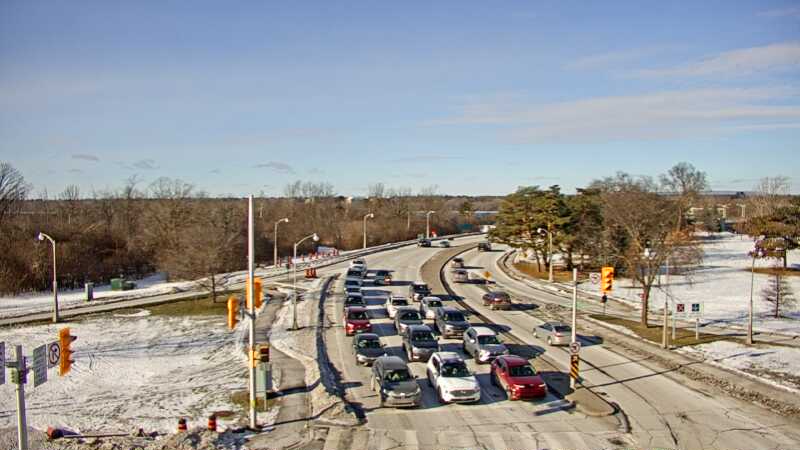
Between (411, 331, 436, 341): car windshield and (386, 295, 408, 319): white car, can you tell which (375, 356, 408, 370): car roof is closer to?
(411, 331, 436, 341): car windshield

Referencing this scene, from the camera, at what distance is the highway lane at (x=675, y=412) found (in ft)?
67.4

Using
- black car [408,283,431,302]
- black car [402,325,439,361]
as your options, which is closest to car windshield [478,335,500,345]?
black car [402,325,439,361]

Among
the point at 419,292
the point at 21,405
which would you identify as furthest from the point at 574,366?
the point at 419,292

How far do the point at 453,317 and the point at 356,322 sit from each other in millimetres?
5968

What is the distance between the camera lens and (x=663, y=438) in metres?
A: 20.6

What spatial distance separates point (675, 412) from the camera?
2342 centimetres

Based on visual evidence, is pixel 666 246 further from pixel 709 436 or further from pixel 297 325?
pixel 297 325

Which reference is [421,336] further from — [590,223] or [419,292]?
[590,223]

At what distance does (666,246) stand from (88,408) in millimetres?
33574

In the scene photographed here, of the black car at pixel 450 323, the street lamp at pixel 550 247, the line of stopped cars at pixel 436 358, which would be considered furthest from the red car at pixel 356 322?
the street lamp at pixel 550 247

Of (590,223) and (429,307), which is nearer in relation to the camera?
(429,307)

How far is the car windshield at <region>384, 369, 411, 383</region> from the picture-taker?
24.0 meters

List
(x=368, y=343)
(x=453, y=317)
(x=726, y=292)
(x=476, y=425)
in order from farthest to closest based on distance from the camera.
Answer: (x=726, y=292)
(x=453, y=317)
(x=368, y=343)
(x=476, y=425)

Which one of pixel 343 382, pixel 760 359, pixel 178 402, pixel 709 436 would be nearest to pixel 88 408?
pixel 178 402
